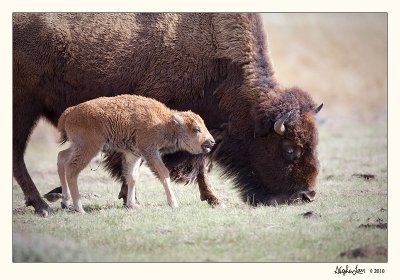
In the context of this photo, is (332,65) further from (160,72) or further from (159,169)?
(159,169)

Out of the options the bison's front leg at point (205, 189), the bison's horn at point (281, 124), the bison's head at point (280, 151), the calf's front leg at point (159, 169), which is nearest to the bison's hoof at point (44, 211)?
the calf's front leg at point (159, 169)

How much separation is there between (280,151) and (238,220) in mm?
1332

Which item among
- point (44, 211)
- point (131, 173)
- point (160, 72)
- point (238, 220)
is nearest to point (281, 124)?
point (238, 220)

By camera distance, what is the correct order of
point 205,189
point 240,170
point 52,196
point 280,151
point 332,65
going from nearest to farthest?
point 280,151 → point 240,170 → point 205,189 → point 52,196 → point 332,65

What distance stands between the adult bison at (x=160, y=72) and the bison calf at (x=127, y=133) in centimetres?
55

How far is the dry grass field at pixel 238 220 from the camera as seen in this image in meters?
7.15

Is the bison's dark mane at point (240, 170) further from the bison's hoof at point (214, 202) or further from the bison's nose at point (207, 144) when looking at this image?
the bison's nose at point (207, 144)

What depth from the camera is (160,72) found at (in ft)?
31.7

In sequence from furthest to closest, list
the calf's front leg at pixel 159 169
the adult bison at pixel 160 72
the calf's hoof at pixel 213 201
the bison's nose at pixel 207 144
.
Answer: the calf's hoof at pixel 213 201, the adult bison at pixel 160 72, the bison's nose at pixel 207 144, the calf's front leg at pixel 159 169

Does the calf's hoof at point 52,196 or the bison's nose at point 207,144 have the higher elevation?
the bison's nose at point 207,144

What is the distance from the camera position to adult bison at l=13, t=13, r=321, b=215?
31.1ft

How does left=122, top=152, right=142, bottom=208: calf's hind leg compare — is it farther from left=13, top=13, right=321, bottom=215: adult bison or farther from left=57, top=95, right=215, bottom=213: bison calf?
left=13, top=13, right=321, bottom=215: adult bison

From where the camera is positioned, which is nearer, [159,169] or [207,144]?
[159,169]

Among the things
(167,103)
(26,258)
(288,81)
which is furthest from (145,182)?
(288,81)
